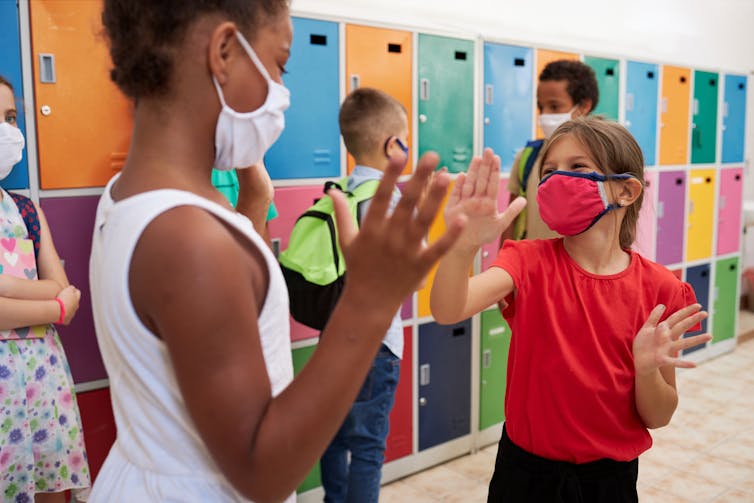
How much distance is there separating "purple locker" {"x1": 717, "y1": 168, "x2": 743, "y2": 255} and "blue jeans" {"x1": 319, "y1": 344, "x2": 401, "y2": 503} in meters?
3.48

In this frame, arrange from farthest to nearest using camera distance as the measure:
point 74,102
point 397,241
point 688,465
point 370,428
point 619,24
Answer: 1. point 619,24
2. point 688,465
3. point 370,428
4. point 74,102
5. point 397,241

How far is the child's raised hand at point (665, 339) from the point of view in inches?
51.2

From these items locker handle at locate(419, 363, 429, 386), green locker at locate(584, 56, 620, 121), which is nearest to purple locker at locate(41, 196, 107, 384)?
locker handle at locate(419, 363, 429, 386)

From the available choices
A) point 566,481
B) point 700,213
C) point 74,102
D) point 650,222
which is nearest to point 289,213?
point 74,102

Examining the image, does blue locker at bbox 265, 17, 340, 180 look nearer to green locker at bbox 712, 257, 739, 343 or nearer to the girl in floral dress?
the girl in floral dress

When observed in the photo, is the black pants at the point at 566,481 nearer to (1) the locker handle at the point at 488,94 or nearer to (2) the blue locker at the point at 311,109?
(2) the blue locker at the point at 311,109

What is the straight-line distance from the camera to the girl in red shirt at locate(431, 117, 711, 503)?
1.38 meters

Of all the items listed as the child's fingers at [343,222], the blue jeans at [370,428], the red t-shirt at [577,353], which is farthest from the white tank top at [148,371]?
the blue jeans at [370,428]

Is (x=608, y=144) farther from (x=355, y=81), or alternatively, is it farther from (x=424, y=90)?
(x=424, y=90)

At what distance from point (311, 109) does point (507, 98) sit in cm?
115

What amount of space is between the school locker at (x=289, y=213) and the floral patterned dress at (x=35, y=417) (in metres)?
0.86

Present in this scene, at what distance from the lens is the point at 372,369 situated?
220 cm

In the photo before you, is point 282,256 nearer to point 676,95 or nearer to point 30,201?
point 30,201

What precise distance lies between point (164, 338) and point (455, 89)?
2617 mm
